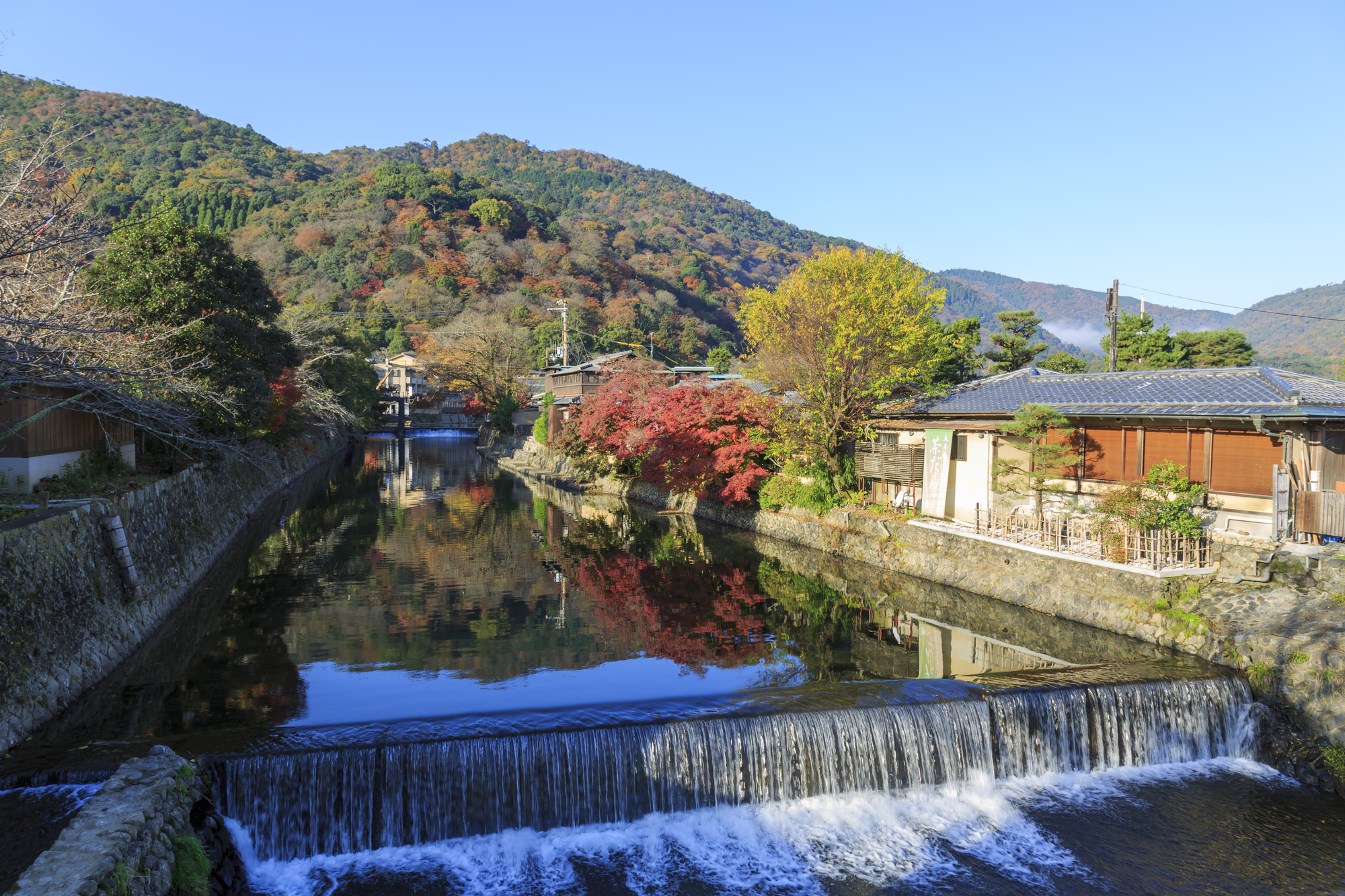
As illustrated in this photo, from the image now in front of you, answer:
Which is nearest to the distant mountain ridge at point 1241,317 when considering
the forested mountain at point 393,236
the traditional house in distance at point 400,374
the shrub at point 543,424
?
the shrub at point 543,424

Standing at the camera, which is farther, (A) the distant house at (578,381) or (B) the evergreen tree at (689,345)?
(B) the evergreen tree at (689,345)

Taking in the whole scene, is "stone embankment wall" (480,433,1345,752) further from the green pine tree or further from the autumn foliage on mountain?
the green pine tree

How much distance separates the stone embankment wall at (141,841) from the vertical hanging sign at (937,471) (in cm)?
1873

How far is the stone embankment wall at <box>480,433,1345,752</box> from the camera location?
11.0 m

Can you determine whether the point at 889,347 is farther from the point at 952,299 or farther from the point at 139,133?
the point at 952,299

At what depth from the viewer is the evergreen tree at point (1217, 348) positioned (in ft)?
112

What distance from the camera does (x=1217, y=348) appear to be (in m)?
34.5

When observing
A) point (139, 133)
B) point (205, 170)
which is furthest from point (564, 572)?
point (139, 133)

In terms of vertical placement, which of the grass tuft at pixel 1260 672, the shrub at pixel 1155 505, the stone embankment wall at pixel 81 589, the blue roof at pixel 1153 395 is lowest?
the grass tuft at pixel 1260 672

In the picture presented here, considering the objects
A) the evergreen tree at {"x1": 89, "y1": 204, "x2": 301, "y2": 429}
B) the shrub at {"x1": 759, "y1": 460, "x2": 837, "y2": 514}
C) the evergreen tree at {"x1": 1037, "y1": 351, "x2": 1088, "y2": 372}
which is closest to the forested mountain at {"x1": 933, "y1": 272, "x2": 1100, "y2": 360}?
the evergreen tree at {"x1": 1037, "y1": 351, "x2": 1088, "y2": 372}

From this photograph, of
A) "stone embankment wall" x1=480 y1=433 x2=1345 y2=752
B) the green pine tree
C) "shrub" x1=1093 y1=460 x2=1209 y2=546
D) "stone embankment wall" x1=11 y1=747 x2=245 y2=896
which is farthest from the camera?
the green pine tree

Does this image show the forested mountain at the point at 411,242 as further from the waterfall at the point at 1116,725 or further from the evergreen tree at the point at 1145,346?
the waterfall at the point at 1116,725

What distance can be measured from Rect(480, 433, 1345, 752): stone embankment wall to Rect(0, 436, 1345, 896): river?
617 millimetres

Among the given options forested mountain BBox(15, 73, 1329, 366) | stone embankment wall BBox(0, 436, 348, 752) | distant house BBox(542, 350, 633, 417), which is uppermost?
forested mountain BBox(15, 73, 1329, 366)
